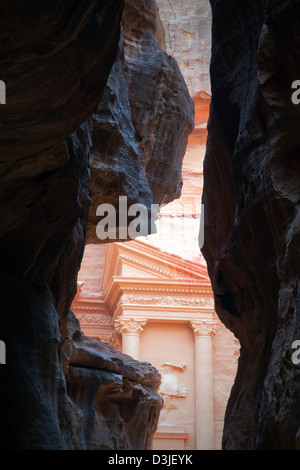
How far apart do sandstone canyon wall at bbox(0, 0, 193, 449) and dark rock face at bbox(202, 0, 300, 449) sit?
72.1 inches

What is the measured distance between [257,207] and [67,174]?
2361 mm

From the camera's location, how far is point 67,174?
23.6 feet

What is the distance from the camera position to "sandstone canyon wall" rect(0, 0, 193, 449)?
16.2 feet

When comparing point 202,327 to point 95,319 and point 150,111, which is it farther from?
point 150,111

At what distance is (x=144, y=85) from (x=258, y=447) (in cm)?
824

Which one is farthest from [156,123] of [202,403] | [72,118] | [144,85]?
[202,403]

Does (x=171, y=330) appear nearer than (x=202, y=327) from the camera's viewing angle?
No

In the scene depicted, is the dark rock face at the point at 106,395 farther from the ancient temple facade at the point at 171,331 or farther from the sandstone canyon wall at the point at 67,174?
the ancient temple facade at the point at 171,331

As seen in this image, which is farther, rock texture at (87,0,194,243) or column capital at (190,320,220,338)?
column capital at (190,320,220,338)

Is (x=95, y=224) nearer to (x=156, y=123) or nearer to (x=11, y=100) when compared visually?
(x=156, y=123)

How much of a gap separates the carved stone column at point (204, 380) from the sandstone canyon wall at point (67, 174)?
30.0 feet

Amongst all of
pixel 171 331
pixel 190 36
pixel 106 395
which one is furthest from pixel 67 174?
pixel 190 36

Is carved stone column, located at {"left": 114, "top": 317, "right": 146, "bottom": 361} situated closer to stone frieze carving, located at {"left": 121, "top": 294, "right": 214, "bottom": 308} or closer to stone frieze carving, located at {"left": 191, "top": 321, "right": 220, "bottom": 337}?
stone frieze carving, located at {"left": 121, "top": 294, "right": 214, "bottom": 308}

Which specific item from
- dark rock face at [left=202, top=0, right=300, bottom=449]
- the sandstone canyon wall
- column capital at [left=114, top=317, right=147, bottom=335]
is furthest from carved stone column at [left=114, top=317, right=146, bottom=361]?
dark rock face at [left=202, top=0, right=300, bottom=449]
